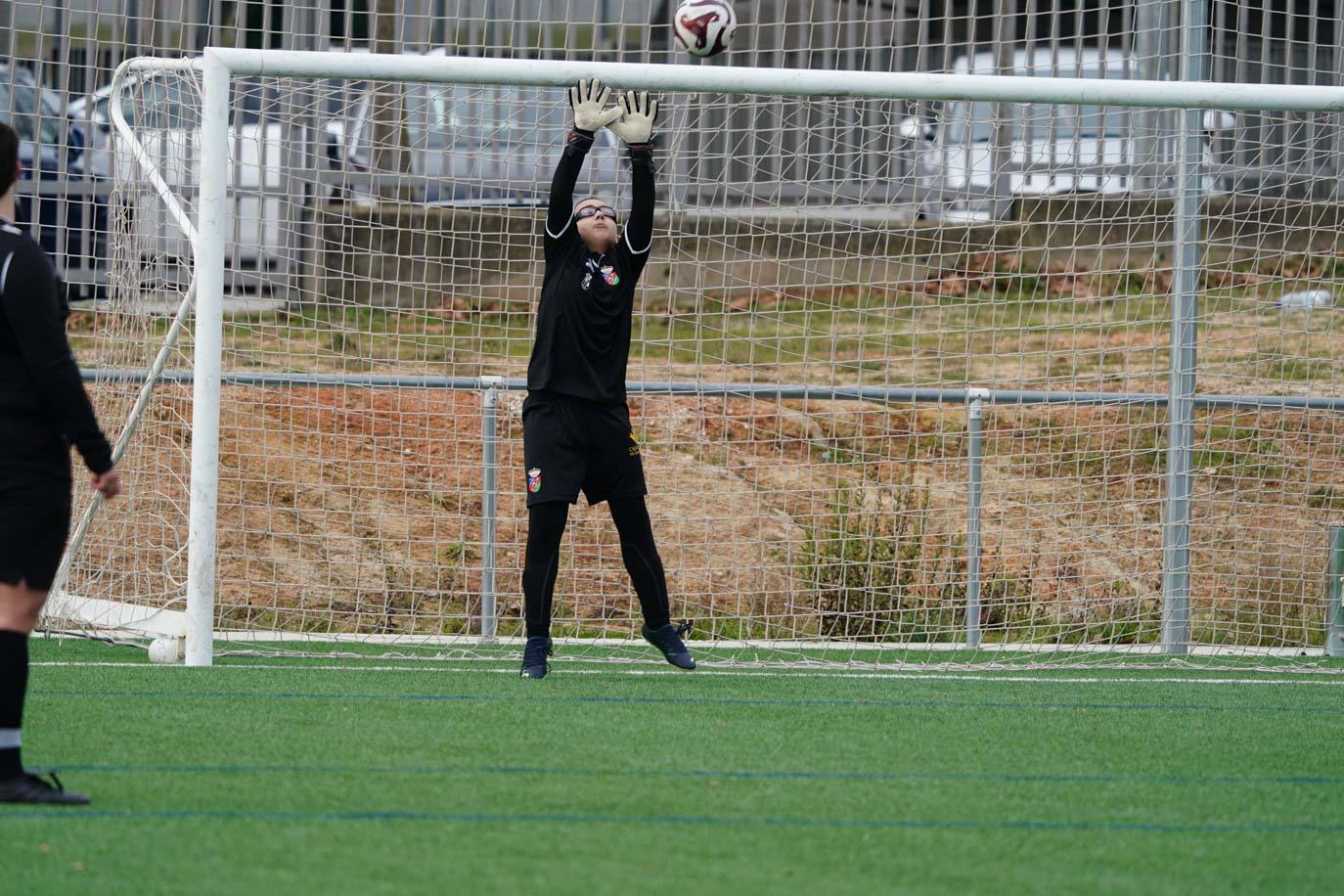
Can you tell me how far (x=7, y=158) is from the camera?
3807 mm

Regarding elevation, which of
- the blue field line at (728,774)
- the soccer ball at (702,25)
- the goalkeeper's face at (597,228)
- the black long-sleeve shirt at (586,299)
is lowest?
the blue field line at (728,774)

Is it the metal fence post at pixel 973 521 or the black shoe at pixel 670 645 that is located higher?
the metal fence post at pixel 973 521

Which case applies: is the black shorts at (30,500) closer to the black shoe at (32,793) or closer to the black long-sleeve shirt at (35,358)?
the black long-sleeve shirt at (35,358)

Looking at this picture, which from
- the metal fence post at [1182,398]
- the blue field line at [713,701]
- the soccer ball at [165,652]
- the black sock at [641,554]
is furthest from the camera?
the metal fence post at [1182,398]

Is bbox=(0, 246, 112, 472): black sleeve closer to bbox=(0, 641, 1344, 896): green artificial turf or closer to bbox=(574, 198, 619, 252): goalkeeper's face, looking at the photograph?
bbox=(0, 641, 1344, 896): green artificial turf

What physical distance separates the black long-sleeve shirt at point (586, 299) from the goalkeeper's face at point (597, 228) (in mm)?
26

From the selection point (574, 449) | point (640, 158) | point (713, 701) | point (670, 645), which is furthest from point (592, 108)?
point (713, 701)

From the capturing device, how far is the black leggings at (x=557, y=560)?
627cm

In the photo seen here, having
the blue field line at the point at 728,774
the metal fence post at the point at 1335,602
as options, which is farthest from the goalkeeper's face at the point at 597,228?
the metal fence post at the point at 1335,602

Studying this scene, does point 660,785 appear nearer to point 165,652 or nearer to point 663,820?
point 663,820

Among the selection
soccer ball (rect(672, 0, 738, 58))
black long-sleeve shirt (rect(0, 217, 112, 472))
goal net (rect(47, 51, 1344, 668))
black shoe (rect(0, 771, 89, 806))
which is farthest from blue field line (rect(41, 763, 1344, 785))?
soccer ball (rect(672, 0, 738, 58))

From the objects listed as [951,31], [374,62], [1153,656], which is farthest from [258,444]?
[951,31]

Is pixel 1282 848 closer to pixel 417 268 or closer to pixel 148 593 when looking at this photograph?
pixel 148 593

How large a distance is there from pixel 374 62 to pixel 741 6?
25.3 ft
